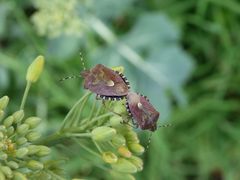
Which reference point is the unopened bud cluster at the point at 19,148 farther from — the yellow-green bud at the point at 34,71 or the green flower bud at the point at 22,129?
the yellow-green bud at the point at 34,71

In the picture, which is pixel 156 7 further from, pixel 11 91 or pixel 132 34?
pixel 11 91

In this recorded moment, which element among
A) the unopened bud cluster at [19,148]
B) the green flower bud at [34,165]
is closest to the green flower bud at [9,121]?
the unopened bud cluster at [19,148]

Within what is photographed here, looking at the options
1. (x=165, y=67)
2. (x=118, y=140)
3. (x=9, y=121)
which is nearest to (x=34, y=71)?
(x=9, y=121)

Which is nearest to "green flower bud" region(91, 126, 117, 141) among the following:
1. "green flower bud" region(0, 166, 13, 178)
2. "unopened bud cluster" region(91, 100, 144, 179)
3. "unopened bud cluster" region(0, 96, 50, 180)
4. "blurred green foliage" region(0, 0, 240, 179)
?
"unopened bud cluster" region(91, 100, 144, 179)

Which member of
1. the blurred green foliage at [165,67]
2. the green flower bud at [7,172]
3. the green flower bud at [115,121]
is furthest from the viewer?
the blurred green foliage at [165,67]

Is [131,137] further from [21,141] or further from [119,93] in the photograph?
[21,141]

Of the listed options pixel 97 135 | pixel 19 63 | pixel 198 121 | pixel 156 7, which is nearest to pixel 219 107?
pixel 198 121
